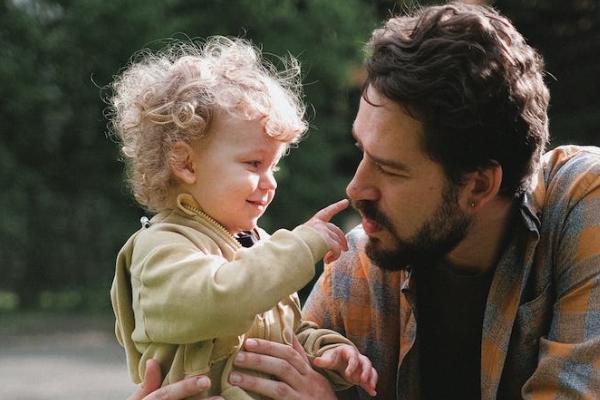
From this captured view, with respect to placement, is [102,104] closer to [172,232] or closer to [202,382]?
[172,232]

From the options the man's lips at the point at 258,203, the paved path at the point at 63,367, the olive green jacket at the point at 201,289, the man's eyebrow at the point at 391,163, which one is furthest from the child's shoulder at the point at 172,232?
the paved path at the point at 63,367

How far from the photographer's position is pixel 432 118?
292cm

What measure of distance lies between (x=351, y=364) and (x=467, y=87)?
31.3 inches

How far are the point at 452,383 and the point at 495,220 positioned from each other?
1.71 ft

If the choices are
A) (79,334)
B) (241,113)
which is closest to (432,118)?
(241,113)

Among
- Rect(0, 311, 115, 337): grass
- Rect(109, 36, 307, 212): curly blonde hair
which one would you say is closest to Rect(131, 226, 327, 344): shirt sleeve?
Rect(109, 36, 307, 212): curly blonde hair

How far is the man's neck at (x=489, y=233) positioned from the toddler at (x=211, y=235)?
1.56 ft

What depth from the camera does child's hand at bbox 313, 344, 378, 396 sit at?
8.95 ft

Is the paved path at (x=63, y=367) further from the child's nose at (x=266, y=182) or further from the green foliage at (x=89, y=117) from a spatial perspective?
the child's nose at (x=266, y=182)

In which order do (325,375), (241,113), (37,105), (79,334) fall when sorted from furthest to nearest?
(37,105)
(79,334)
(325,375)
(241,113)

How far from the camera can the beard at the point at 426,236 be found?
9.77 feet

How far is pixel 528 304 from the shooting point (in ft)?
9.48

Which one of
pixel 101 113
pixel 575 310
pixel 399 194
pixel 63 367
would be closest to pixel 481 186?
pixel 399 194

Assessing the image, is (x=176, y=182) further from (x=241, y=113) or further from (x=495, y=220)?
(x=495, y=220)
